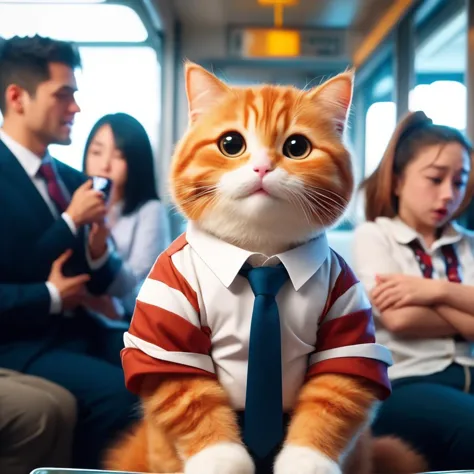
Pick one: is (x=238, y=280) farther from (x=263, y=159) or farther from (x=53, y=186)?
(x=53, y=186)

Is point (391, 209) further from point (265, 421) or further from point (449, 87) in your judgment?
point (265, 421)

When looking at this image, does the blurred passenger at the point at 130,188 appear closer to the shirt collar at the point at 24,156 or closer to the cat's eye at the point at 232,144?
the shirt collar at the point at 24,156

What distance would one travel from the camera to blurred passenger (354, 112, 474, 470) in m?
0.79

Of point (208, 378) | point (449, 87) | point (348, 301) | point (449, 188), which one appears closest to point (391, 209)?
point (449, 188)

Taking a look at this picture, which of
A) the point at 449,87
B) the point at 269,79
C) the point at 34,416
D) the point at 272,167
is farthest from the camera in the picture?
the point at 449,87

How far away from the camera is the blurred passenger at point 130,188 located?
86cm

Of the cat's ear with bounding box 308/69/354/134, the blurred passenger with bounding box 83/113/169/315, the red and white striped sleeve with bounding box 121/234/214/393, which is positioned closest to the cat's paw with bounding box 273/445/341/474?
the red and white striped sleeve with bounding box 121/234/214/393

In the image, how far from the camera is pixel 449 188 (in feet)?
2.86

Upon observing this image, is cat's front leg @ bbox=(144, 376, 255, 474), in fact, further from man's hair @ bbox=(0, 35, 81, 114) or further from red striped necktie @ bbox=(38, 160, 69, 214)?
man's hair @ bbox=(0, 35, 81, 114)

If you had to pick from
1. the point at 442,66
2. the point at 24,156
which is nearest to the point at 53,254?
the point at 24,156

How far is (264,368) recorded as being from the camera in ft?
1.70

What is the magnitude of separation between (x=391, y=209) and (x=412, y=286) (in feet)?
0.51

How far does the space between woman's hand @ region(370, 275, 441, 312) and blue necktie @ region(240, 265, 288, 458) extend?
35 centimetres

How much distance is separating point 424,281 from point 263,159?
0.45 meters
